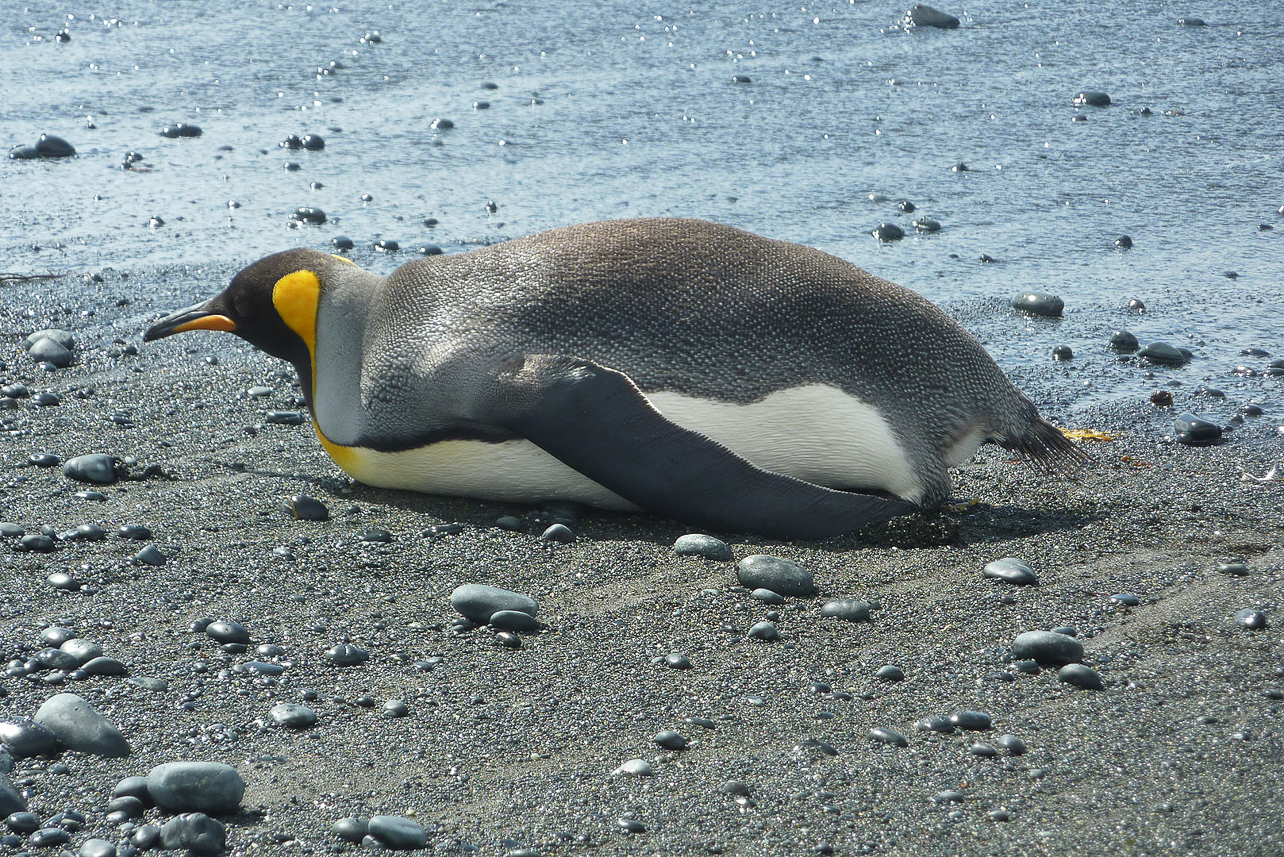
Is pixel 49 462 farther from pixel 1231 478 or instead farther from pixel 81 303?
pixel 1231 478

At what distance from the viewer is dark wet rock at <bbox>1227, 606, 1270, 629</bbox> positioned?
3.42 meters

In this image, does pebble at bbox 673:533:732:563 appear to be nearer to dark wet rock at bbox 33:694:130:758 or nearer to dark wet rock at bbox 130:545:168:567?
dark wet rock at bbox 130:545:168:567

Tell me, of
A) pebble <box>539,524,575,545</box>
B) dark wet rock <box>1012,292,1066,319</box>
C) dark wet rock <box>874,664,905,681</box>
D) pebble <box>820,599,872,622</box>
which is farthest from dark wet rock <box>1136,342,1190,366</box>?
dark wet rock <box>874,664,905,681</box>

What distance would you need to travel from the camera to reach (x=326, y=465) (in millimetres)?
4965

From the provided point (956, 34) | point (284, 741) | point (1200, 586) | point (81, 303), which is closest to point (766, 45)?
point (956, 34)

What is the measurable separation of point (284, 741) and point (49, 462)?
2386 mm

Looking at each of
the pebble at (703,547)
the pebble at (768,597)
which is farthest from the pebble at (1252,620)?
the pebble at (703,547)

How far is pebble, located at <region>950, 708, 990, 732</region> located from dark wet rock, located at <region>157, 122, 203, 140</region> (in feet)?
28.5

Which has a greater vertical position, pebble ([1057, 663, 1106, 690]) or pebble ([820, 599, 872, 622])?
pebble ([1057, 663, 1106, 690])

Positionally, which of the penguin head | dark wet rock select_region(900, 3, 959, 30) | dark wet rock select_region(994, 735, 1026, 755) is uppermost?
dark wet rock select_region(900, 3, 959, 30)

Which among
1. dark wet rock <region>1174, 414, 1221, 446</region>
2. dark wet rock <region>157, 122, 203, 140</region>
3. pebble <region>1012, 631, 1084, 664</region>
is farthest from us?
dark wet rock <region>157, 122, 203, 140</region>

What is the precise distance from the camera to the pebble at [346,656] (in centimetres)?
323

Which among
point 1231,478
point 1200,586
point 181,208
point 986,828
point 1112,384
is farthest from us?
point 181,208

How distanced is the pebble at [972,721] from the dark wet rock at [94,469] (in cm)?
307
